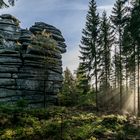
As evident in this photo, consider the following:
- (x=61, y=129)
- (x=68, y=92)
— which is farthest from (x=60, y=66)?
(x=61, y=129)

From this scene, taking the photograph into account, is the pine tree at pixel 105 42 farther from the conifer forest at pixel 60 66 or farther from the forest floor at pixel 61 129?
the forest floor at pixel 61 129

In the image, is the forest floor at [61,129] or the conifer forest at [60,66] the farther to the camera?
the conifer forest at [60,66]

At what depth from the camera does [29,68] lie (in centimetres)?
4672

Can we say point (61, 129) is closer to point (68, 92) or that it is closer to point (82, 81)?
point (68, 92)

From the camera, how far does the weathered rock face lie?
145 feet

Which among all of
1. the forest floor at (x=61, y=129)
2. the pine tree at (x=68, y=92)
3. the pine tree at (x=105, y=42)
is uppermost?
the pine tree at (x=105, y=42)

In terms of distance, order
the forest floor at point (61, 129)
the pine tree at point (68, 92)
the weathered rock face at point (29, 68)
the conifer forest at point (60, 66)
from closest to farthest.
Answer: the forest floor at point (61, 129), the conifer forest at point (60, 66), the weathered rock face at point (29, 68), the pine tree at point (68, 92)

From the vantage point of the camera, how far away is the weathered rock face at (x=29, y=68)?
4409 cm

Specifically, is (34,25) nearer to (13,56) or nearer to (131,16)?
(13,56)

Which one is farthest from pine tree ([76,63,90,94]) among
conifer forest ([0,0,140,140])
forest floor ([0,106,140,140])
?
forest floor ([0,106,140,140])

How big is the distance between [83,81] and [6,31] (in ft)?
49.5

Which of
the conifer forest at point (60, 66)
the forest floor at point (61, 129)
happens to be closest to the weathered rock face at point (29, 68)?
the conifer forest at point (60, 66)

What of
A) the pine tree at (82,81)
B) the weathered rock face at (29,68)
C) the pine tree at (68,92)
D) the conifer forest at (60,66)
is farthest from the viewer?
the pine tree at (82,81)

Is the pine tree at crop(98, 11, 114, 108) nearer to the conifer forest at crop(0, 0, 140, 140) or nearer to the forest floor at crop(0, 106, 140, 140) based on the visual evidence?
the conifer forest at crop(0, 0, 140, 140)
